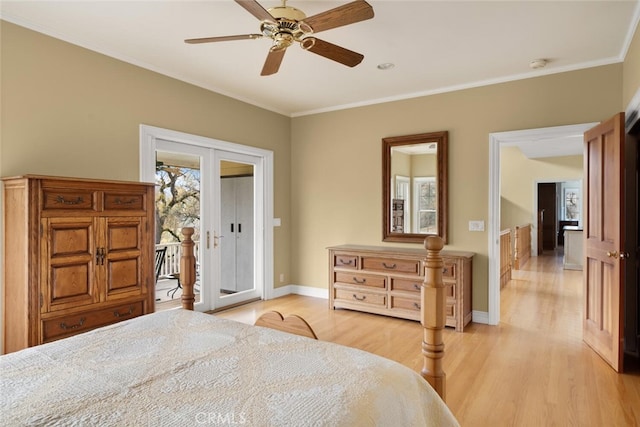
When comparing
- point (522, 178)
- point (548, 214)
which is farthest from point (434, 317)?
point (548, 214)

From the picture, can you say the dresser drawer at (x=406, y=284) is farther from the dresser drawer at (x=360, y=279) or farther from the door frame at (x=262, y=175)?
the door frame at (x=262, y=175)

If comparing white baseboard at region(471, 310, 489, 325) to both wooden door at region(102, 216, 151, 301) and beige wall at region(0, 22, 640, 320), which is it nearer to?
beige wall at region(0, 22, 640, 320)

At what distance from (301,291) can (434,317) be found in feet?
13.2

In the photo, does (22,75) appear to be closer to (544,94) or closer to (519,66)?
(519,66)

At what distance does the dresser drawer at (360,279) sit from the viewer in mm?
4465

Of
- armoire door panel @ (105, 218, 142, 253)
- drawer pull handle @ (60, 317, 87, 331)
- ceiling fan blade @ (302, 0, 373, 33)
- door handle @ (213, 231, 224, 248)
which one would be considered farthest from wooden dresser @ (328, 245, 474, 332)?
drawer pull handle @ (60, 317, 87, 331)

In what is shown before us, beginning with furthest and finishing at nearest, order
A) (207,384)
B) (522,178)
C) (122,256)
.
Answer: (522,178) < (122,256) < (207,384)

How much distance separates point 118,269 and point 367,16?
103 inches

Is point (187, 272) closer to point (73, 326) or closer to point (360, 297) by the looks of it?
point (73, 326)

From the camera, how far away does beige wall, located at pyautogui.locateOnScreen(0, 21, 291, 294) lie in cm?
286

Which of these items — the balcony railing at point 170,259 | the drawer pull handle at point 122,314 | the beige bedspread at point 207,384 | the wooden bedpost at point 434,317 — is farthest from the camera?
the balcony railing at point 170,259

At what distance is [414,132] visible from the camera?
15.5 ft

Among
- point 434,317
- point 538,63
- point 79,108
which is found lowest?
point 434,317

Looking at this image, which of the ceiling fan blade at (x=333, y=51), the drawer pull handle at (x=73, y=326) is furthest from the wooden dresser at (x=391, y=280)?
the drawer pull handle at (x=73, y=326)
